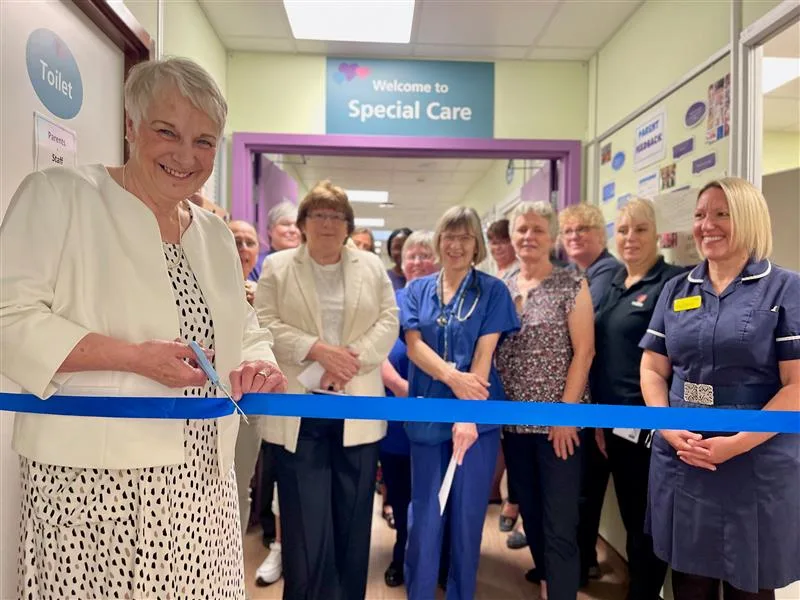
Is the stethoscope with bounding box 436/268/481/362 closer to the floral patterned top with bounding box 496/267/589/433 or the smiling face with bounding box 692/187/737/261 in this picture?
the floral patterned top with bounding box 496/267/589/433

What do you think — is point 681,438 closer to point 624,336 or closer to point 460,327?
point 624,336

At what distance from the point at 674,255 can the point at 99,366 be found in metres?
2.56

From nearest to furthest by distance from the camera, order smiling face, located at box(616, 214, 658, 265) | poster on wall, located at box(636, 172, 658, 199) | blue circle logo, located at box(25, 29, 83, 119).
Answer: blue circle logo, located at box(25, 29, 83, 119), smiling face, located at box(616, 214, 658, 265), poster on wall, located at box(636, 172, 658, 199)

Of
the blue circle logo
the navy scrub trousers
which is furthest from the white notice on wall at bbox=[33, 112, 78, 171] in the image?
the navy scrub trousers

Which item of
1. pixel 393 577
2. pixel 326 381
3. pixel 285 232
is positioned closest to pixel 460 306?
pixel 326 381

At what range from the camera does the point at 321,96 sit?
3709mm

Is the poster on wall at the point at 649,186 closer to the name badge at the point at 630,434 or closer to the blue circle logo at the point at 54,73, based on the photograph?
the name badge at the point at 630,434

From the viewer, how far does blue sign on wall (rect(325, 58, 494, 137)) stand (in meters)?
3.70

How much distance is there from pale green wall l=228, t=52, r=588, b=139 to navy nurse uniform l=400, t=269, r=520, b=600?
213cm

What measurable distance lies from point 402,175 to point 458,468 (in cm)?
670

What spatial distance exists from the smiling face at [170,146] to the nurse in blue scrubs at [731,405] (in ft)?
4.94

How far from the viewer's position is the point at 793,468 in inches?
62.7

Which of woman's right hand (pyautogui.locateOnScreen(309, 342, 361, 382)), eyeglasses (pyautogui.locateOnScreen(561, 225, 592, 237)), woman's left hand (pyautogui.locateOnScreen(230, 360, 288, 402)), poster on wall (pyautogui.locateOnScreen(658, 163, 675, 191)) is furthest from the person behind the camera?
Result: poster on wall (pyautogui.locateOnScreen(658, 163, 675, 191))

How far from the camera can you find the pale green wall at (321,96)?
12.1 ft
